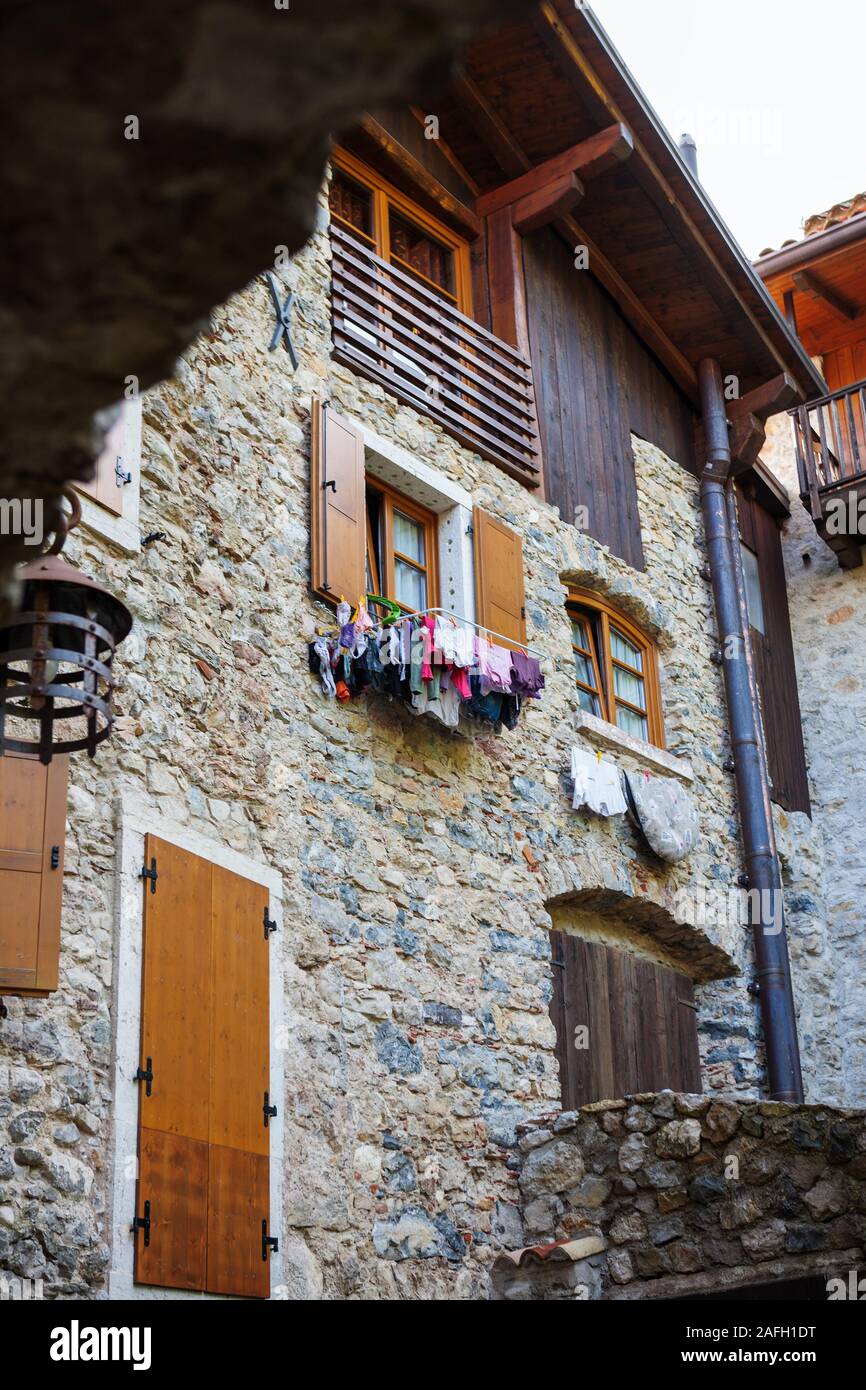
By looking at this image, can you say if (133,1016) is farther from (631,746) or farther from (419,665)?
(631,746)

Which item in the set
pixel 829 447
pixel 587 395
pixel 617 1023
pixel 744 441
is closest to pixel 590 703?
pixel 617 1023

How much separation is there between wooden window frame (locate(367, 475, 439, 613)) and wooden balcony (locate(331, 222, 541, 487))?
573 millimetres

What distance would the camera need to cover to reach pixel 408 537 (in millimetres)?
9305

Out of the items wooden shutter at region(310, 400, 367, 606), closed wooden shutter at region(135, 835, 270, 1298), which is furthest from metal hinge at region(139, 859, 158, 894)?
wooden shutter at region(310, 400, 367, 606)

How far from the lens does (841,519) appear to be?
12789mm

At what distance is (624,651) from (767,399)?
280 cm

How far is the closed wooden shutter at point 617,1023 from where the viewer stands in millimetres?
8898

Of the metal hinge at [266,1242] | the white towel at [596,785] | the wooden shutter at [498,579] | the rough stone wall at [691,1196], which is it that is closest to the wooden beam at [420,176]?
the wooden shutter at [498,579]

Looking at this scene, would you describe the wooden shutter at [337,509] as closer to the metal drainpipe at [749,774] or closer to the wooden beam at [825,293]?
the metal drainpipe at [749,774]

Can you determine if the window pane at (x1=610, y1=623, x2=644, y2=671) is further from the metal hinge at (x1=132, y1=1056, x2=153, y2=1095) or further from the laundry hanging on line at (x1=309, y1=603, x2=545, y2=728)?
the metal hinge at (x1=132, y1=1056, x2=153, y2=1095)

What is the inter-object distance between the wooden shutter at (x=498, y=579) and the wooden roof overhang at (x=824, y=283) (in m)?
5.35

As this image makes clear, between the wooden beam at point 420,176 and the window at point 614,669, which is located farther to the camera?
the window at point 614,669

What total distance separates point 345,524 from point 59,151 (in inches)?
257

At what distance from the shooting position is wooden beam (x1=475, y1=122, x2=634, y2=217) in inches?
402
